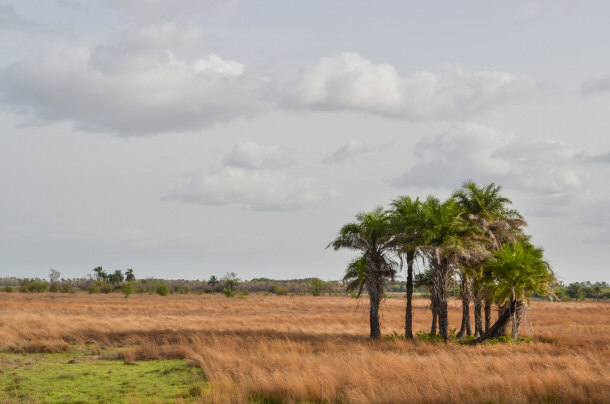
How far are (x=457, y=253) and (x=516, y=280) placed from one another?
3.24 metres

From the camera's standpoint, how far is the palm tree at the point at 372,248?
98.3ft

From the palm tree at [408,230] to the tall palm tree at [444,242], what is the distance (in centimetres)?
53

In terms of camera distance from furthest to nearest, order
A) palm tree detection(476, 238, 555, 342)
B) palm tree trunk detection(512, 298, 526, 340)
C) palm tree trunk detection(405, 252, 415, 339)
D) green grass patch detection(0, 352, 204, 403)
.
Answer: palm tree trunk detection(405, 252, 415, 339) → palm tree trunk detection(512, 298, 526, 340) → palm tree detection(476, 238, 555, 342) → green grass patch detection(0, 352, 204, 403)

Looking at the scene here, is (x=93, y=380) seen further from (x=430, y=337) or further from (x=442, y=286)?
(x=430, y=337)

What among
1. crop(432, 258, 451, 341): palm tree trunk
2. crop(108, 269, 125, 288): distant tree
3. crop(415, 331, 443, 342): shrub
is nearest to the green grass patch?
crop(415, 331, 443, 342): shrub

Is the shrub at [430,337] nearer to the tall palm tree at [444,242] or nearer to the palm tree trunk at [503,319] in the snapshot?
the tall palm tree at [444,242]

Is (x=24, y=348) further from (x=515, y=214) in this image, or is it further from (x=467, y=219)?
(x=515, y=214)

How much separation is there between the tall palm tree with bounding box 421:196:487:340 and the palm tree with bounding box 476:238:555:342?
120 centimetres

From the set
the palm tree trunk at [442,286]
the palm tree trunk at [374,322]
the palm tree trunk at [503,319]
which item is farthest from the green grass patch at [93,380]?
the palm tree trunk at [503,319]

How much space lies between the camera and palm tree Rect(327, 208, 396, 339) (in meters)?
30.0

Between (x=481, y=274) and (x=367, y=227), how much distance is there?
719 cm

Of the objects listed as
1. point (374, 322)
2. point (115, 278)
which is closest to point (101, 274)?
point (115, 278)

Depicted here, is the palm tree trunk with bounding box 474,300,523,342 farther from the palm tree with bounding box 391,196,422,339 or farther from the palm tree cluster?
the palm tree with bounding box 391,196,422,339

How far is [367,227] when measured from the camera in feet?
99.0
